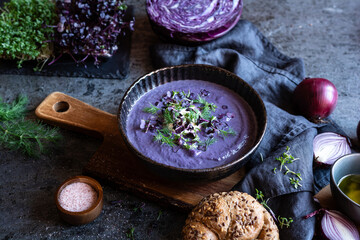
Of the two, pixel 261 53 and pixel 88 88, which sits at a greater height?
pixel 261 53

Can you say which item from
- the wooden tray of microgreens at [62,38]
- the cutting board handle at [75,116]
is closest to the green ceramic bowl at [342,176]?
the cutting board handle at [75,116]

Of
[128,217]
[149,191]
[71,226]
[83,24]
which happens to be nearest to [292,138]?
[149,191]

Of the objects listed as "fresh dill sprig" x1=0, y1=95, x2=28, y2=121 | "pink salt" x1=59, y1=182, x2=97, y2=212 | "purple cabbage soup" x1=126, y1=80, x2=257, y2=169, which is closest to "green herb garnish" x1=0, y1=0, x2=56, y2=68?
"fresh dill sprig" x1=0, y1=95, x2=28, y2=121

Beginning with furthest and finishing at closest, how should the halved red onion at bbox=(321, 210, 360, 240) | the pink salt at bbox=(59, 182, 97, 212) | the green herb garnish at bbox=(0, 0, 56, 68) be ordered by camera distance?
the green herb garnish at bbox=(0, 0, 56, 68) → the pink salt at bbox=(59, 182, 97, 212) → the halved red onion at bbox=(321, 210, 360, 240)

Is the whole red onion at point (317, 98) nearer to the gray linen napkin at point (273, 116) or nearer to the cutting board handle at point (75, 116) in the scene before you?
the gray linen napkin at point (273, 116)

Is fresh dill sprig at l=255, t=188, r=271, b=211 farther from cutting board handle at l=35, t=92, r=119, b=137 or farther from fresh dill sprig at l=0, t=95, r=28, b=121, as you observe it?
fresh dill sprig at l=0, t=95, r=28, b=121

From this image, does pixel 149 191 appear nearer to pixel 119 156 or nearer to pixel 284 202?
pixel 119 156

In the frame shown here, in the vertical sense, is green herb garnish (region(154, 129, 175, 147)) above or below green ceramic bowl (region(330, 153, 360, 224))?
below
